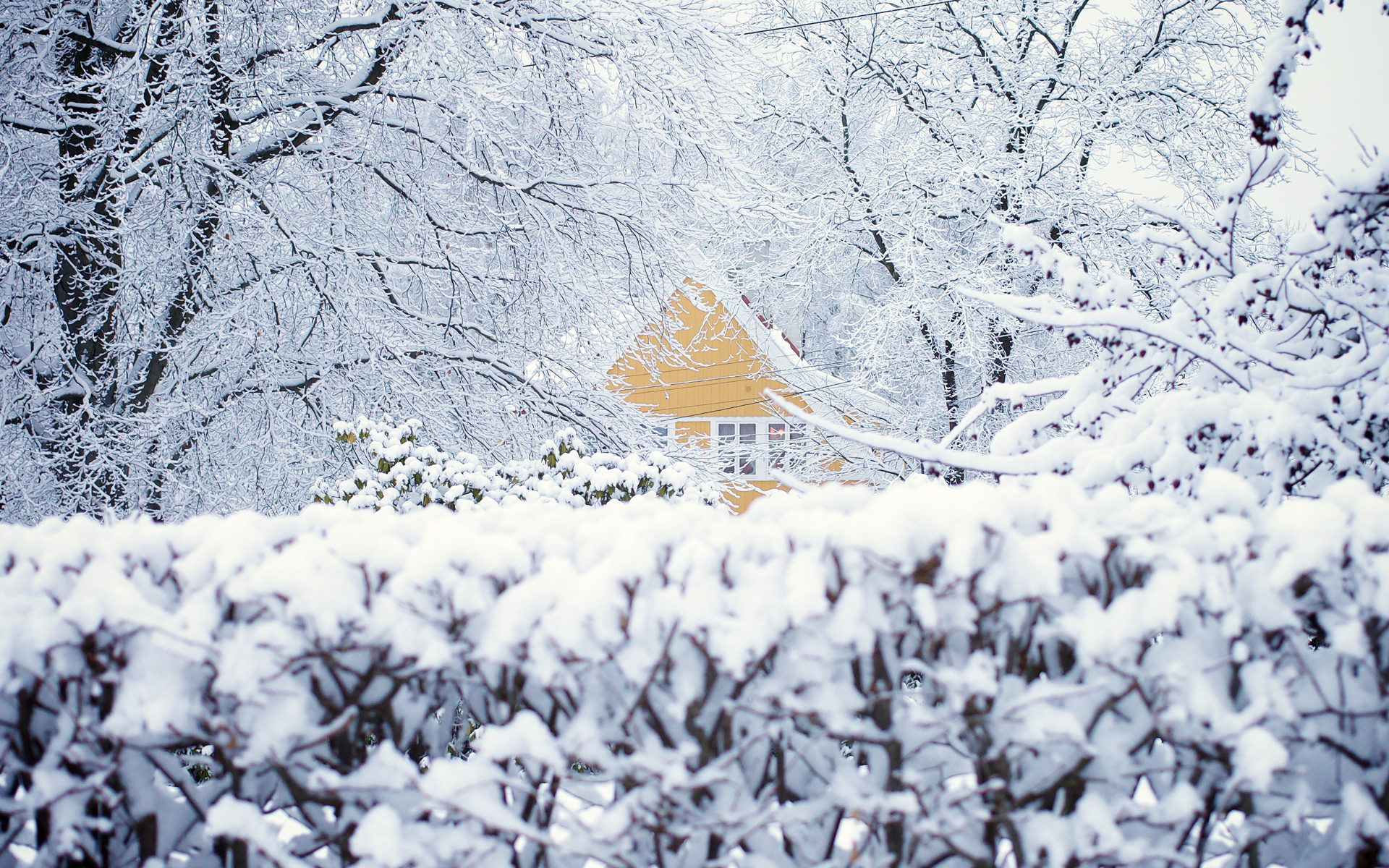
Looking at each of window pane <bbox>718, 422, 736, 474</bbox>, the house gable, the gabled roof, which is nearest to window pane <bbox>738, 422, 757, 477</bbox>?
window pane <bbox>718, 422, 736, 474</bbox>

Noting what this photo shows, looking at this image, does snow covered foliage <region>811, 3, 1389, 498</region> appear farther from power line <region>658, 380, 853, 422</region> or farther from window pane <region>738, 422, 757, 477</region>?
window pane <region>738, 422, 757, 477</region>

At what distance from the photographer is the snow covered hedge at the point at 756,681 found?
1.42 metres

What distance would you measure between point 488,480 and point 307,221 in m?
3.57

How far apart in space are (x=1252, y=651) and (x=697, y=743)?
3.37ft

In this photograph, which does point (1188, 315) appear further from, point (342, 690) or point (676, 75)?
point (676, 75)

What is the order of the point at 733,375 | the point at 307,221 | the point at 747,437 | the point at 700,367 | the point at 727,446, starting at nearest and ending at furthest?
the point at 307,221, the point at 727,446, the point at 700,367, the point at 733,375, the point at 747,437

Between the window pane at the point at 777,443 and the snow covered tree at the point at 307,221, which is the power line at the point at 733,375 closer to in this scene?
the snow covered tree at the point at 307,221

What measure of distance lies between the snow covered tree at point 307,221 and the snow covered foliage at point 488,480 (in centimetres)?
162

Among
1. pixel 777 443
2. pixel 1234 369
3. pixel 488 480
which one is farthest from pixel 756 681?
pixel 777 443

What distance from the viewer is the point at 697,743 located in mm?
1520

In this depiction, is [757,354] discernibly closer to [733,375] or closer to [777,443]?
[777,443]

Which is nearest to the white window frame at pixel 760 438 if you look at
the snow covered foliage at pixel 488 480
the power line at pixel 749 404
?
the power line at pixel 749 404

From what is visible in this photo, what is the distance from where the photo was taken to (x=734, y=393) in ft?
54.1

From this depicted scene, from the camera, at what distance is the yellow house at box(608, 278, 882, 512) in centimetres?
809
